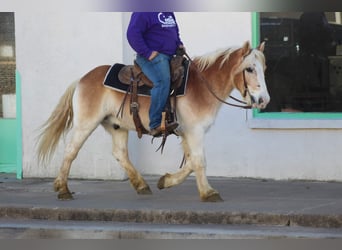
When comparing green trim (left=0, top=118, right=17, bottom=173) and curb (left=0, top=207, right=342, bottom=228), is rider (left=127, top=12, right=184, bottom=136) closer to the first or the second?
curb (left=0, top=207, right=342, bottom=228)

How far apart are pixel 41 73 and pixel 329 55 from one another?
3.88m

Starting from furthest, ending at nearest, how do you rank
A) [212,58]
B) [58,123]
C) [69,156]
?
[58,123]
[69,156]
[212,58]

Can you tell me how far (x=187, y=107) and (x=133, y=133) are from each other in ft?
7.81

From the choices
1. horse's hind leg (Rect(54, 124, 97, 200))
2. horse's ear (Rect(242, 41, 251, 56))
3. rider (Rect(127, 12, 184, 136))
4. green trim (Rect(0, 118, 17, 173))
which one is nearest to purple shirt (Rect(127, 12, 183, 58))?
rider (Rect(127, 12, 184, 136))

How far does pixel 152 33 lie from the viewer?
912 centimetres

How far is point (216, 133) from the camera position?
11109mm

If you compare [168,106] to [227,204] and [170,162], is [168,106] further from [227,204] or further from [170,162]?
[170,162]

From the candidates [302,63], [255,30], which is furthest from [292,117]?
[255,30]

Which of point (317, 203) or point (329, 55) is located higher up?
point (329, 55)

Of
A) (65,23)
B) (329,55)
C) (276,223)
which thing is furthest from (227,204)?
(65,23)

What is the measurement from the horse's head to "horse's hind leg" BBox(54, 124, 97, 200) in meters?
1.82

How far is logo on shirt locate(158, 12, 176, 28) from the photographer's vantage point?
9.02 meters

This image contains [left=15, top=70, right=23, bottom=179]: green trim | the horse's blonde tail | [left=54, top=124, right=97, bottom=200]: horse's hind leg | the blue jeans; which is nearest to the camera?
the blue jeans

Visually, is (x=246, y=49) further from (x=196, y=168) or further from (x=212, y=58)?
(x=196, y=168)
